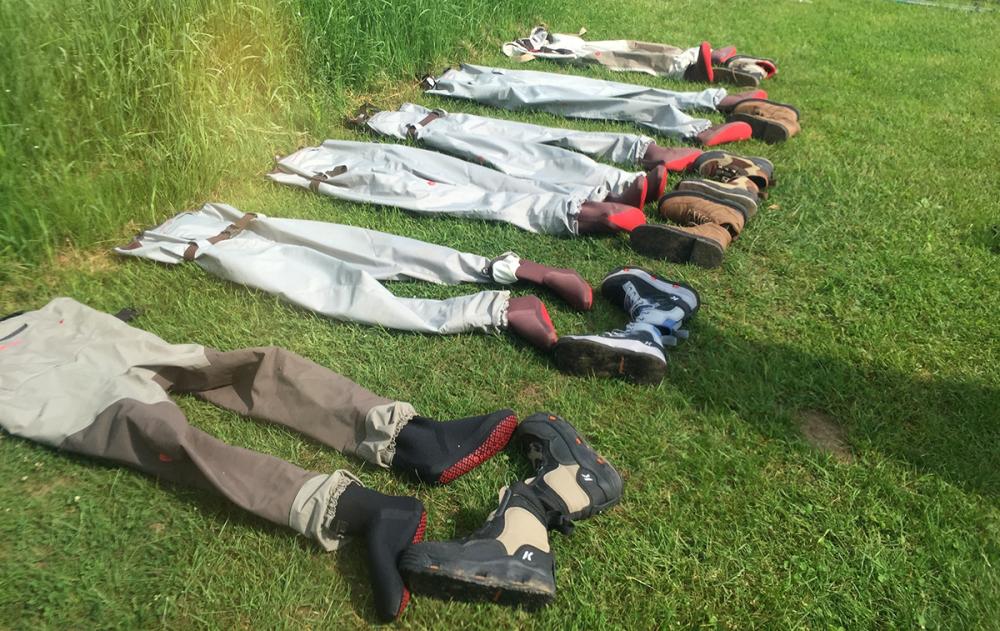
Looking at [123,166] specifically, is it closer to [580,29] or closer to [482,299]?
[482,299]

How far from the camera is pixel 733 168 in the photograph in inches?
164

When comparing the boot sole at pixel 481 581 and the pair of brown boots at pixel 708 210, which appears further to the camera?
the pair of brown boots at pixel 708 210

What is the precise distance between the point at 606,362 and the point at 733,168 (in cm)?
207

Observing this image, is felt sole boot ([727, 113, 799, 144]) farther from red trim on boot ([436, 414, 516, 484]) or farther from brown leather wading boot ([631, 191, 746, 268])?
red trim on boot ([436, 414, 516, 484])

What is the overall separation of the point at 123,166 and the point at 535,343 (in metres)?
2.50

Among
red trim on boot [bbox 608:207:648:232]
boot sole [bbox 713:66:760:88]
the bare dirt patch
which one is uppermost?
boot sole [bbox 713:66:760:88]

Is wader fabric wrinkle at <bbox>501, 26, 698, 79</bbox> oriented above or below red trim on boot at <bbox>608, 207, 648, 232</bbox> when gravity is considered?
above

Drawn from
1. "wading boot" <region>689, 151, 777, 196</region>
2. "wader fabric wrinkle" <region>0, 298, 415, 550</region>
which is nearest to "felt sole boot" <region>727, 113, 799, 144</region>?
"wading boot" <region>689, 151, 777, 196</region>

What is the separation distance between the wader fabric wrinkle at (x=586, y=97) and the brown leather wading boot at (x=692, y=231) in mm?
1256

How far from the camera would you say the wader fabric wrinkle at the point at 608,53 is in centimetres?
606

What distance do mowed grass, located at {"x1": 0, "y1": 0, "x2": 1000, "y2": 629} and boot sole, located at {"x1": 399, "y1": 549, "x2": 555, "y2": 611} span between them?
1.9 inches

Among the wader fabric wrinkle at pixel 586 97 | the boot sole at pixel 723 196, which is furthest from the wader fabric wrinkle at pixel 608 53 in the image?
the boot sole at pixel 723 196

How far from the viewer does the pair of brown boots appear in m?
3.46

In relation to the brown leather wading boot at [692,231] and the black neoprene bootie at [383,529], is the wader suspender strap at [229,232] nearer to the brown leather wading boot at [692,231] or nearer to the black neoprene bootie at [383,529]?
the black neoprene bootie at [383,529]
